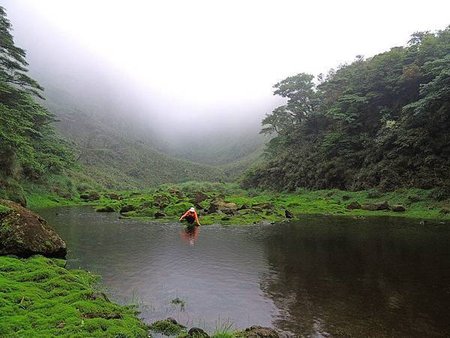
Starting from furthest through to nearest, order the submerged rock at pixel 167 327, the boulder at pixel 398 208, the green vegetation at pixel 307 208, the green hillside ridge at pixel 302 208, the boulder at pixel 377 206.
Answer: the boulder at pixel 377 206
the boulder at pixel 398 208
the green vegetation at pixel 307 208
the green hillside ridge at pixel 302 208
the submerged rock at pixel 167 327

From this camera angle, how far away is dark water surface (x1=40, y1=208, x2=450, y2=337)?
43.0 feet

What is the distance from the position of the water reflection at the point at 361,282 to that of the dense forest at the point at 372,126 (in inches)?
820

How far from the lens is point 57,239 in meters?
19.3

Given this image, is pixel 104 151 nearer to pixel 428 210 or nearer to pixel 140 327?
pixel 428 210

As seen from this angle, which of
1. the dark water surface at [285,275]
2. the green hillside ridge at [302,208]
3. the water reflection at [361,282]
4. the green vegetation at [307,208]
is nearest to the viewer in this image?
the water reflection at [361,282]

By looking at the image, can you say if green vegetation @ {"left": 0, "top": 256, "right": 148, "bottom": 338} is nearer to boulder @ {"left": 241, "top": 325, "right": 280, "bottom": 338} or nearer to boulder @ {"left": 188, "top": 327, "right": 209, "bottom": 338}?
boulder @ {"left": 188, "top": 327, "right": 209, "bottom": 338}

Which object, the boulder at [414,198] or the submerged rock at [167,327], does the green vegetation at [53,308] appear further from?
the boulder at [414,198]

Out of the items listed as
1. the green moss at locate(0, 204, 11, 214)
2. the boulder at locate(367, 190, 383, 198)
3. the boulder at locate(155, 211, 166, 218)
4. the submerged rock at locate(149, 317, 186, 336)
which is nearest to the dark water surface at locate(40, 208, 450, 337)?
the submerged rock at locate(149, 317, 186, 336)

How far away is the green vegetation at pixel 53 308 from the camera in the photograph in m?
10.0

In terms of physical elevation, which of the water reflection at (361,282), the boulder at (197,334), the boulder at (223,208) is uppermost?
the boulder at (223,208)

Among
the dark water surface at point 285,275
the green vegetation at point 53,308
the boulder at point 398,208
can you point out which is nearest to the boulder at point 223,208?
the dark water surface at point 285,275

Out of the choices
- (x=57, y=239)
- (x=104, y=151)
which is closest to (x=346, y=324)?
(x=57, y=239)

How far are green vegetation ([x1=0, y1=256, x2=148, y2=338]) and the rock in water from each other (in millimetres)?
1307

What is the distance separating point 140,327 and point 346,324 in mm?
6619
